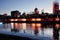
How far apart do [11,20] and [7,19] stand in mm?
5296

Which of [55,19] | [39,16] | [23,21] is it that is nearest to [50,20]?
[55,19]

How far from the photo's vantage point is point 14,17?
518 ft

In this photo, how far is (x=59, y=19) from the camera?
125500 millimetres

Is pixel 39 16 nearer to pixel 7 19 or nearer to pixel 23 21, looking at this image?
pixel 23 21

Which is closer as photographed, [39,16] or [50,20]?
[50,20]

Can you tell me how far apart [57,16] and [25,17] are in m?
33.6

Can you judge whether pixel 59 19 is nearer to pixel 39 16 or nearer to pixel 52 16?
pixel 52 16

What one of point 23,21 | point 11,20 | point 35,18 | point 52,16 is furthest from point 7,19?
point 52,16

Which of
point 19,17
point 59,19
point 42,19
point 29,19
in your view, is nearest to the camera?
point 59,19

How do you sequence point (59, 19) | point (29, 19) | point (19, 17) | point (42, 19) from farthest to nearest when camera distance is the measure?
point (19, 17)
point (29, 19)
point (42, 19)
point (59, 19)

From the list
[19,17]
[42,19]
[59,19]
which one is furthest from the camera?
[19,17]

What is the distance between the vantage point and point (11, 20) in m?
157

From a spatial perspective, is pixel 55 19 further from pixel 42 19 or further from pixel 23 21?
pixel 23 21

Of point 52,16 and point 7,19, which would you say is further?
point 7,19
